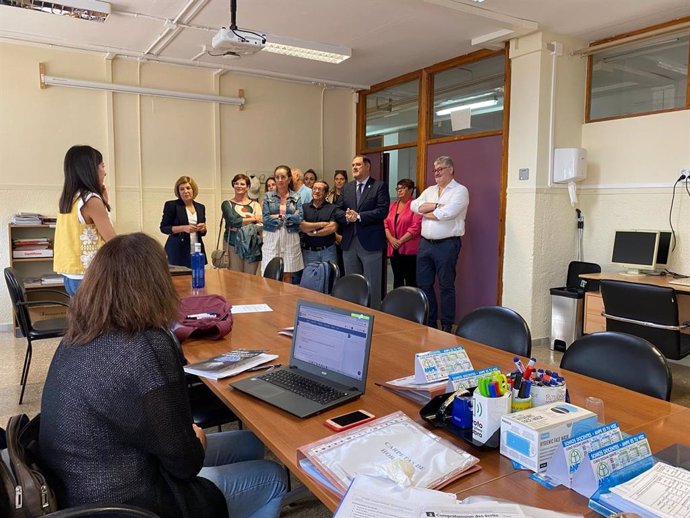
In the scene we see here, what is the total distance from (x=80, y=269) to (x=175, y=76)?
12.3ft

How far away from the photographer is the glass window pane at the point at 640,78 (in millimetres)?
4230

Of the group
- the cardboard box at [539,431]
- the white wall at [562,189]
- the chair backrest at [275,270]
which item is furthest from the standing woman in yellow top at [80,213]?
the white wall at [562,189]

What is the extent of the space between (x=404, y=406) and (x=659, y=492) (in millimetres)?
686

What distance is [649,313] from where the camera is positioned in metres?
3.34

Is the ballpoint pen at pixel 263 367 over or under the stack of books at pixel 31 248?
under

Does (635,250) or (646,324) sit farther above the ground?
(635,250)

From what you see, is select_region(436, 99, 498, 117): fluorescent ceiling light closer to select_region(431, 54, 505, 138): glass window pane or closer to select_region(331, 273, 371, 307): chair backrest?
select_region(431, 54, 505, 138): glass window pane

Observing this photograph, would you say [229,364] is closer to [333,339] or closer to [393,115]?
[333,339]

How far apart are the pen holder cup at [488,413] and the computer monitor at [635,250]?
11.8 ft

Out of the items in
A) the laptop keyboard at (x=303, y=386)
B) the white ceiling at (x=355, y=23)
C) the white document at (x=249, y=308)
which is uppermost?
the white ceiling at (x=355, y=23)

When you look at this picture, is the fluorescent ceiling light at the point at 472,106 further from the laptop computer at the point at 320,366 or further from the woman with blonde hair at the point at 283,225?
the laptop computer at the point at 320,366

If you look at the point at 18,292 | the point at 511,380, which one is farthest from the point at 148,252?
the point at 18,292

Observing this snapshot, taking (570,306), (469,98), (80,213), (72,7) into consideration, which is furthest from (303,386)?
(469,98)

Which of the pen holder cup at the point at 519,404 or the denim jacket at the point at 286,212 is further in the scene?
the denim jacket at the point at 286,212
